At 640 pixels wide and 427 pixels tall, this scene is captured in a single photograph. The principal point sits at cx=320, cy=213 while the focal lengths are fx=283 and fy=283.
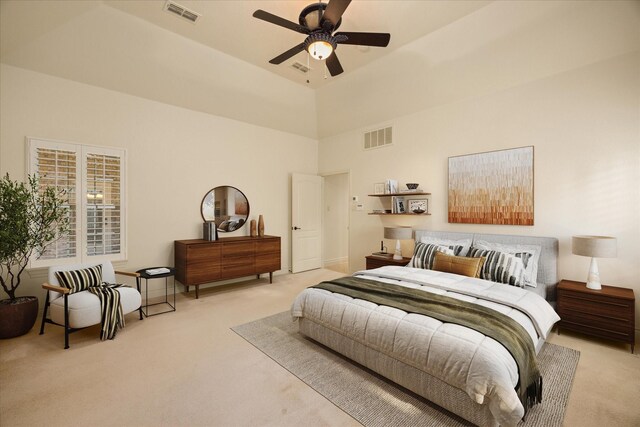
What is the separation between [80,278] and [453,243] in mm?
4782

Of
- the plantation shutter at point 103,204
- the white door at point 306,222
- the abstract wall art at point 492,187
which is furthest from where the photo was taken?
the white door at point 306,222

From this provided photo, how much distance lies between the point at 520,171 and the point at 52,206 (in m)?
5.90

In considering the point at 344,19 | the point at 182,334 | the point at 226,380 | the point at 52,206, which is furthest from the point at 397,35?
the point at 52,206

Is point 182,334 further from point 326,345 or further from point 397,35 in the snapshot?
point 397,35

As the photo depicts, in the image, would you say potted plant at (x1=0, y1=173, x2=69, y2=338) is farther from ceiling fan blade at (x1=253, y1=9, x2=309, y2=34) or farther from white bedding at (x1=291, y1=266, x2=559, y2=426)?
ceiling fan blade at (x1=253, y1=9, x2=309, y2=34)

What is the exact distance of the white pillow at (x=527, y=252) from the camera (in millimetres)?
3266

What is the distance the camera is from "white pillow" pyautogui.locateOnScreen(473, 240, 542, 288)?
10.7ft

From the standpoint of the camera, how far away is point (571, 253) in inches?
135

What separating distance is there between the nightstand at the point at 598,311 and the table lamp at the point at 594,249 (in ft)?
0.35

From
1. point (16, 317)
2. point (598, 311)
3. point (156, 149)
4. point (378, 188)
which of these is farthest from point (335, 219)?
point (16, 317)

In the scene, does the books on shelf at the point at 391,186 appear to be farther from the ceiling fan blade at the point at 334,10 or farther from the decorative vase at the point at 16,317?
the decorative vase at the point at 16,317

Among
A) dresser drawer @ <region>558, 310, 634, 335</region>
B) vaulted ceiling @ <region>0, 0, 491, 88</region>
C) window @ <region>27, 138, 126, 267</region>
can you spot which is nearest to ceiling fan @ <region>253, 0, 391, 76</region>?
vaulted ceiling @ <region>0, 0, 491, 88</region>

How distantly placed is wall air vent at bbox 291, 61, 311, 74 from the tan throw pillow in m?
3.47

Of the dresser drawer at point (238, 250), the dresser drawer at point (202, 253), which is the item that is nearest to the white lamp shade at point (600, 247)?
the dresser drawer at point (238, 250)
